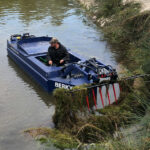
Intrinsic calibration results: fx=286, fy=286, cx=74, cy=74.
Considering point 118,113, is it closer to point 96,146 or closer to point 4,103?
point 96,146

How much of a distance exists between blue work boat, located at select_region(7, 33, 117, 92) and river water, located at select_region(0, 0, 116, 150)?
480mm

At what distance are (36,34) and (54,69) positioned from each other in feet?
26.4

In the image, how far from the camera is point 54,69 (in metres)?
9.34

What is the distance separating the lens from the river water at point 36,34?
305 inches

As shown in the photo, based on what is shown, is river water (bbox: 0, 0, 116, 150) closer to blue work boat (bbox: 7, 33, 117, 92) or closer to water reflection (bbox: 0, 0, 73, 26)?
water reflection (bbox: 0, 0, 73, 26)

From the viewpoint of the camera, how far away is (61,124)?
23.5 feet

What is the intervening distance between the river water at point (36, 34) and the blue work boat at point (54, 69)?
A: 1.58ft

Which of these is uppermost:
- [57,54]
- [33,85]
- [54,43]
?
[54,43]

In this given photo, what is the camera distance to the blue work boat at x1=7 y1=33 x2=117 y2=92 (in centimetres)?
866

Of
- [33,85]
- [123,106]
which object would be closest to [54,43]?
[33,85]

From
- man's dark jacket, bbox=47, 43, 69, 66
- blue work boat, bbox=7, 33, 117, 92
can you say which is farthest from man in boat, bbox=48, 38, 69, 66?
blue work boat, bbox=7, 33, 117, 92

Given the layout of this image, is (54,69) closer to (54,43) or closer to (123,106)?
(54,43)

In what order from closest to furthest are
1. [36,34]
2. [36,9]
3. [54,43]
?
[54,43]
[36,34]
[36,9]

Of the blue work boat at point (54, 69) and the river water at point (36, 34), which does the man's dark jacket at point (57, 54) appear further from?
the river water at point (36, 34)
